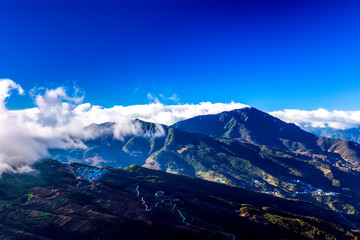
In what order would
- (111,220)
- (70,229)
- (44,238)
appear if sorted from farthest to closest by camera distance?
1. (111,220)
2. (70,229)
3. (44,238)

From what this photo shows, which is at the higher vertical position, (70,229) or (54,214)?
(54,214)

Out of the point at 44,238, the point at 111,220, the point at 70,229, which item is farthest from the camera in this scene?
the point at 111,220

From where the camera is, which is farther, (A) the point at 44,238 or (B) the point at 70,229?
(B) the point at 70,229

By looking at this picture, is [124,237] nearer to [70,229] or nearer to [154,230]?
[154,230]

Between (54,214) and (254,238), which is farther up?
(54,214)

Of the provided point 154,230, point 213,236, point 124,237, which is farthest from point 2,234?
point 213,236

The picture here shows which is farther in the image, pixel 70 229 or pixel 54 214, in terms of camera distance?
pixel 54 214

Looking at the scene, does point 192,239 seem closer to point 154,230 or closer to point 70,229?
point 154,230

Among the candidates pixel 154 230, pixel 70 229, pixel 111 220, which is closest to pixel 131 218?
pixel 111 220
